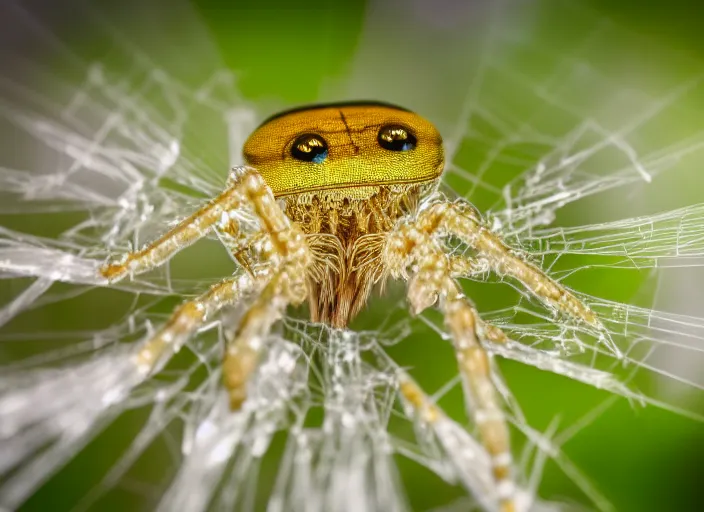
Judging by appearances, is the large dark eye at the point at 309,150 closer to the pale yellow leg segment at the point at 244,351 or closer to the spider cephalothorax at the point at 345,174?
the spider cephalothorax at the point at 345,174

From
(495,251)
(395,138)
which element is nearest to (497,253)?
(495,251)

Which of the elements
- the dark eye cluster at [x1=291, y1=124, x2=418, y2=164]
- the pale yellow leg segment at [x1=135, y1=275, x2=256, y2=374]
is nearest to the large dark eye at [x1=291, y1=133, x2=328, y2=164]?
the dark eye cluster at [x1=291, y1=124, x2=418, y2=164]

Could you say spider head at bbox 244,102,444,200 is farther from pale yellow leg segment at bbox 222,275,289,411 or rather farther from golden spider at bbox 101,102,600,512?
pale yellow leg segment at bbox 222,275,289,411

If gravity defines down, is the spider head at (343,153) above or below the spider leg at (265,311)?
above

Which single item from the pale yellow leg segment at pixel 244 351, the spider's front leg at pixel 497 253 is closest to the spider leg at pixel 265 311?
the pale yellow leg segment at pixel 244 351

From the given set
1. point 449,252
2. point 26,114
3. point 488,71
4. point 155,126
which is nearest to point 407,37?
point 488,71

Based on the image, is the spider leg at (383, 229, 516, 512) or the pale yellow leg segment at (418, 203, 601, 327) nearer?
the spider leg at (383, 229, 516, 512)

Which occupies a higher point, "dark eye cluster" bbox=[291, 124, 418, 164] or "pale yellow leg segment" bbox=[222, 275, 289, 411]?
"dark eye cluster" bbox=[291, 124, 418, 164]
